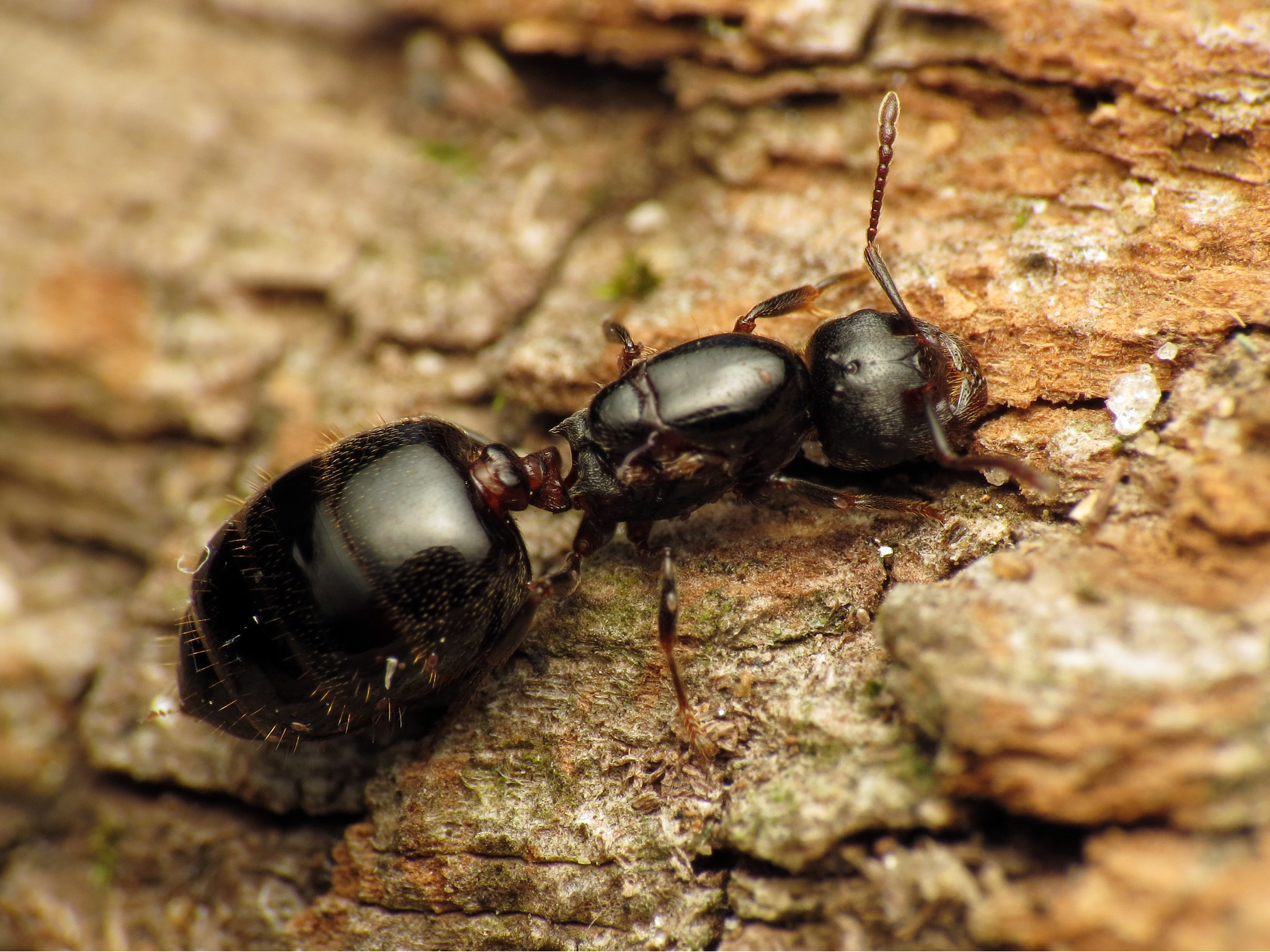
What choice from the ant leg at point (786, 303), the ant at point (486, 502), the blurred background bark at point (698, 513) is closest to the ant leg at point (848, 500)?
the ant at point (486, 502)

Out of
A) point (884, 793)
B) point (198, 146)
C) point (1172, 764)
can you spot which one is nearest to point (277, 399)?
point (198, 146)

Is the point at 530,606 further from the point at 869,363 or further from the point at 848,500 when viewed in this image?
the point at 869,363

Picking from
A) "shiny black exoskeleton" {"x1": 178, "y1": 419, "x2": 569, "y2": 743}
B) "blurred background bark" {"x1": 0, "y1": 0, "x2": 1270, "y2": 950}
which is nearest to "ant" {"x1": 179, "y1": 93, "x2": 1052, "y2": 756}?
"shiny black exoskeleton" {"x1": 178, "y1": 419, "x2": 569, "y2": 743}

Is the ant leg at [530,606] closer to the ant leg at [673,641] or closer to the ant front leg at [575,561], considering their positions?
the ant front leg at [575,561]

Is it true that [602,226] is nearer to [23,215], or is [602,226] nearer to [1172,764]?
[23,215]

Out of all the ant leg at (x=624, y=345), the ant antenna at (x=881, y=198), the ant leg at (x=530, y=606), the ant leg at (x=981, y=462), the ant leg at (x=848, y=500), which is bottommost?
the ant leg at (x=530, y=606)

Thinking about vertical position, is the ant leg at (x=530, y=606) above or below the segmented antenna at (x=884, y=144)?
below
